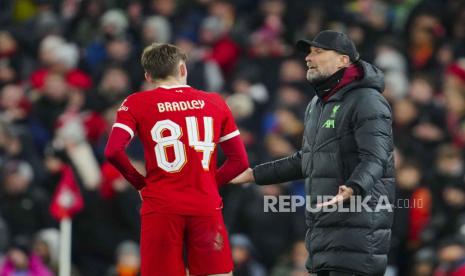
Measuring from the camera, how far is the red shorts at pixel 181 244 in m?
9.26

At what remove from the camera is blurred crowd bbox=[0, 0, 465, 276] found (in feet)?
47.5

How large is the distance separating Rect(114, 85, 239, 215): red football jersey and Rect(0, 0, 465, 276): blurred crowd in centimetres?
472

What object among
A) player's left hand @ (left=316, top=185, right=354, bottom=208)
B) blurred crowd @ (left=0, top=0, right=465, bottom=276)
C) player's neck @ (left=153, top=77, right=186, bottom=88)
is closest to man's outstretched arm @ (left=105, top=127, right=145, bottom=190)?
player's neck @ (left=153, top=77, right=186, bottom=88)

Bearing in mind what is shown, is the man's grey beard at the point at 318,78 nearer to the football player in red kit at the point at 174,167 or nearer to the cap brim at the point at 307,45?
the cap brim at the point at 307,45

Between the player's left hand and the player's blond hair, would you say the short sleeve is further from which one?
the player's left hand

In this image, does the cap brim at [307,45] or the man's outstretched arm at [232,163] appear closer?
the cap brim at [307,45]

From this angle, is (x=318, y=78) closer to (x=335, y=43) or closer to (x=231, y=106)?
(x=335, y=43)

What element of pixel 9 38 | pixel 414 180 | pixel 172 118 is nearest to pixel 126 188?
pixel 414 180

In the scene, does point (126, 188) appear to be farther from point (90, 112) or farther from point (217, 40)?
point (217, 40)

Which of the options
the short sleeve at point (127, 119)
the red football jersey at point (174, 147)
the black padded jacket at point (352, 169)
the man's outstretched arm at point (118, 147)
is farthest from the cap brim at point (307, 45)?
the man's outstretched arm at point (118, 147)

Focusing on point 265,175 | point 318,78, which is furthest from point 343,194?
point 265,175

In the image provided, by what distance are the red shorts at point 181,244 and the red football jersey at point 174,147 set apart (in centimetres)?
7

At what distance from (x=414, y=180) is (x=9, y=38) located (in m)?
6.77

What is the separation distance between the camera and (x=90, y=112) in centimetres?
1681
